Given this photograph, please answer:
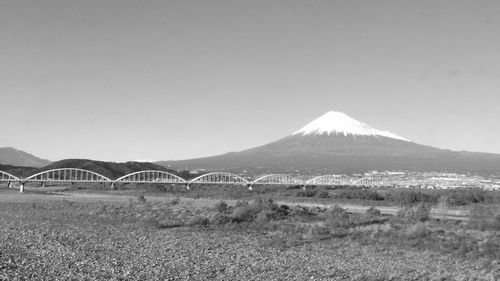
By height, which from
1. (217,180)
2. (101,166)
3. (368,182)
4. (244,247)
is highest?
(101,166)

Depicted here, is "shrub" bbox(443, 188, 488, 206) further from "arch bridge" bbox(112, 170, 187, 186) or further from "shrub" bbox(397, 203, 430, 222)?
"arch bridge" bbox(112, 170, 187, 186)

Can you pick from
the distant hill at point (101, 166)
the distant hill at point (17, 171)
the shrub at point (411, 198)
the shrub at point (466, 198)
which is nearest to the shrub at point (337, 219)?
the shrub at point (466, 198)

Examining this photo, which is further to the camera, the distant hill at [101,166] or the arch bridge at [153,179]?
the distant hill at [101,166]

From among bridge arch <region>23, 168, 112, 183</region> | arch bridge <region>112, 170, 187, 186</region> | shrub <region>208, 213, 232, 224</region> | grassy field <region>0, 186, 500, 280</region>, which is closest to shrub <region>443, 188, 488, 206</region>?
grassy field <region>0, 186, 500, 280</region>

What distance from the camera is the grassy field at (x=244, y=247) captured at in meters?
16.6

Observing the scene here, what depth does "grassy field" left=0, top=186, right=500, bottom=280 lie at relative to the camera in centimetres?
1661

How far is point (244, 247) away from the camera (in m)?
21.8

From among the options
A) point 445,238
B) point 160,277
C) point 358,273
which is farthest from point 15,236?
point 445,238

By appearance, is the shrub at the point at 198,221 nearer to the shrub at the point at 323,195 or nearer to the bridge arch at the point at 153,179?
the shrub at the point at 323,195

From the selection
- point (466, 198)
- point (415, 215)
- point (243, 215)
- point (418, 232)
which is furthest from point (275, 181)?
point (418, 232)

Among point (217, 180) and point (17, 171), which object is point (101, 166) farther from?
point (217, 180)

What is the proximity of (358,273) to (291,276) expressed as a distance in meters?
2.30

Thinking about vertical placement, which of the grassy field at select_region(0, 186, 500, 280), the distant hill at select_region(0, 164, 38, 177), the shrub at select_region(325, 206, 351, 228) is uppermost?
the distant hill at select_region(0, 164, 38, 177)

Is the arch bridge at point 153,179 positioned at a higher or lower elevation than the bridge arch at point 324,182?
higher
